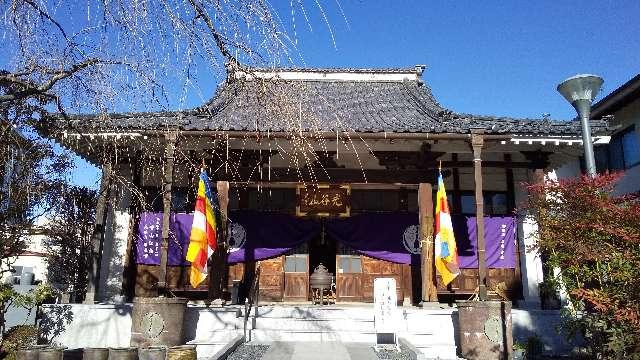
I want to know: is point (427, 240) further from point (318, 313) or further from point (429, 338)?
point (318, 313)

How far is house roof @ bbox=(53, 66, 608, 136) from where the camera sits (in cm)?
448

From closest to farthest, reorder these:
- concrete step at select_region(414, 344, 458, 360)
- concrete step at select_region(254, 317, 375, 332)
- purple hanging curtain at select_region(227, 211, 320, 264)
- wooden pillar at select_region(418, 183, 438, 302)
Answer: concrete step at select_region(414, 344, 458, 360) < concrete step at select_region(254, 317, 375, 332) < wooden pillar at select_region(418, 183, 438, 302) < purple hanging curtain at select_region(227, 211, 320, 264)

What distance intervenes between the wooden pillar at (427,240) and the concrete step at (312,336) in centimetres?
230

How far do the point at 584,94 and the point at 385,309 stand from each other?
5.34m

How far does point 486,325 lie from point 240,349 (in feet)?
15.2

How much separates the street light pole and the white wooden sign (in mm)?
4261

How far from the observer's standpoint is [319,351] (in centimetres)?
884

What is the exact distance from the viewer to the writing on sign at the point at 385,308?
30.6 feet

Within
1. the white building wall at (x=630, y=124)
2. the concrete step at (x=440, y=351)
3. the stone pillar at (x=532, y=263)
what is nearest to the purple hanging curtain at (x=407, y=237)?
the stone pillar at (x=532, y=263)

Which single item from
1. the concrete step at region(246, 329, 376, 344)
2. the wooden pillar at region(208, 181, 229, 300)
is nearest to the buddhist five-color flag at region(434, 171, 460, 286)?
the concrete step at region(246, 329, 376, 344)

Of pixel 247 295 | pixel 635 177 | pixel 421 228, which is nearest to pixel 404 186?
pixel 421 228

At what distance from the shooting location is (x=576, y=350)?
927cm

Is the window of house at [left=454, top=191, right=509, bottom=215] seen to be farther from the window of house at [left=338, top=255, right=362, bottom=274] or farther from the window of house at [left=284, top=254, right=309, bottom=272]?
the window of house at [left=284, top=254, right=309, bottom=272]

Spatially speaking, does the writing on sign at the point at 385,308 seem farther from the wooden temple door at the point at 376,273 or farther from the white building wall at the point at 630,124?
the white building wall at the point at 630,124
